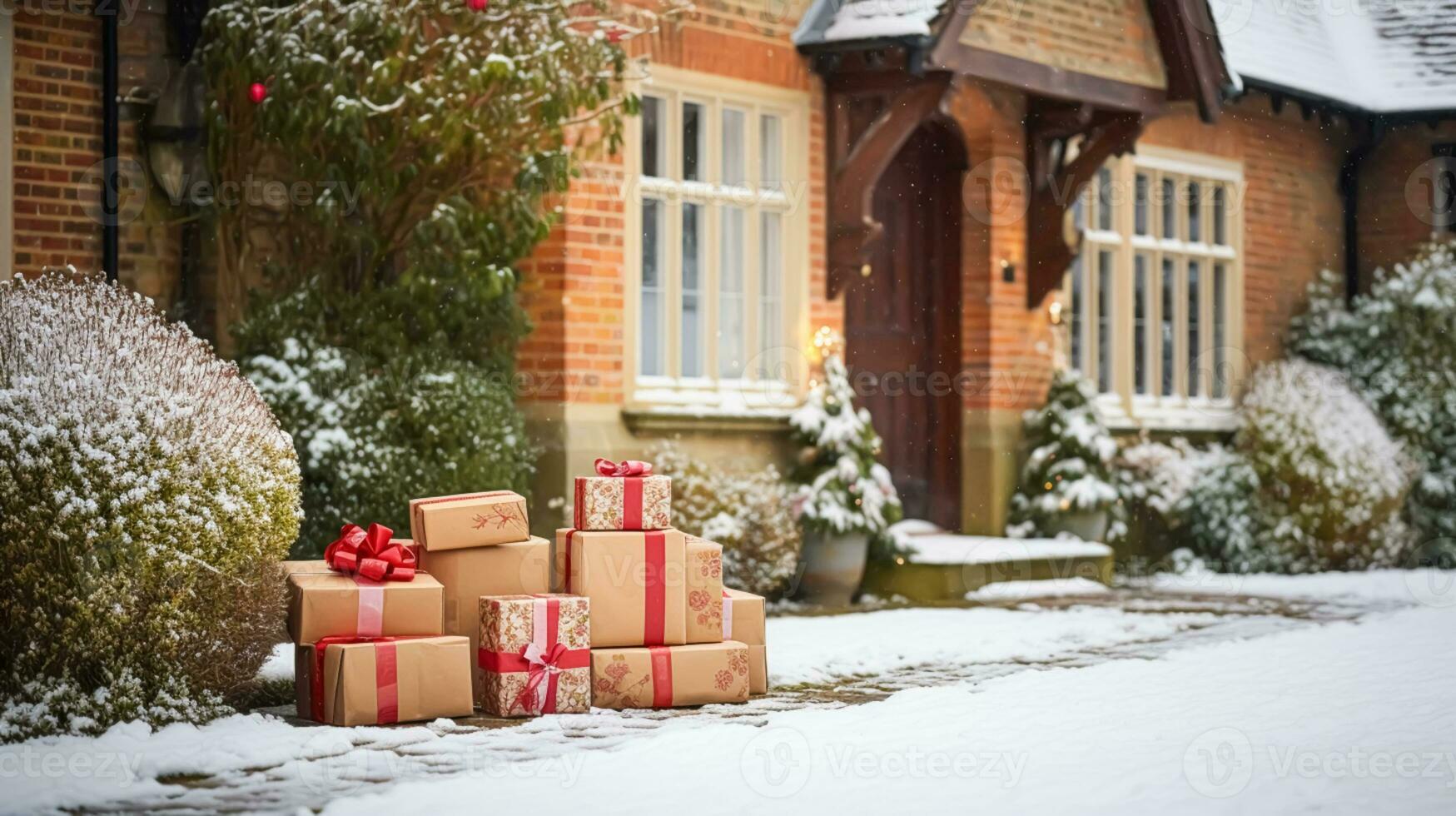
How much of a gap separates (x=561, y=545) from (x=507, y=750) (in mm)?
1410

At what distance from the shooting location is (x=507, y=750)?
6.41 metres

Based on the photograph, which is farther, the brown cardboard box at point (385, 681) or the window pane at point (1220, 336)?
the window pane at point (1220, 336)

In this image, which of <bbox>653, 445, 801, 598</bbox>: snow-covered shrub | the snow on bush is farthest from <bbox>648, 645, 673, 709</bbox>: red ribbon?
the snow on bush

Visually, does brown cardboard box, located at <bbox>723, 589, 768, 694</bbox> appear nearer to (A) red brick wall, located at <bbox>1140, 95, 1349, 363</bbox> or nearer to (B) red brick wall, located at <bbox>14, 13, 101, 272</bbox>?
(B) red brick wall, located at <bbox>14, 13, 101, 272</bbox>

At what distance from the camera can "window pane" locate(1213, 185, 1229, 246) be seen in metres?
16.2

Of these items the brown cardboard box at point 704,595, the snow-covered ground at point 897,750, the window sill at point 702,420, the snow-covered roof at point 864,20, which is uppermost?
the snow-covered roof at point 864,20

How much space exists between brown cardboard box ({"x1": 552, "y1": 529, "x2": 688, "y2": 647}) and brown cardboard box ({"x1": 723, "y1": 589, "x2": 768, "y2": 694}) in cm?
31

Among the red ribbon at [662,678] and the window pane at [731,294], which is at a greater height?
the window pane at [731,294]

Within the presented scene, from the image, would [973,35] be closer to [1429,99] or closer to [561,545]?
[561,545]

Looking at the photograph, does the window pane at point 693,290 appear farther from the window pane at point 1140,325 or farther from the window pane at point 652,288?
the window pane at point 1140,325

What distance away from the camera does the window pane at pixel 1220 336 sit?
53.0 ft

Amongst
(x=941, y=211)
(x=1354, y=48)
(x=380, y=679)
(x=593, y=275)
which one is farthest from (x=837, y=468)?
(x=1354, y=48)

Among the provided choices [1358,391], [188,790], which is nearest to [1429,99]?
[1358,391]

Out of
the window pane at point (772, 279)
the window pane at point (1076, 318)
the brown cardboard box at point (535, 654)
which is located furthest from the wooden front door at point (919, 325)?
the brown cardboard box at point (535, 654)
